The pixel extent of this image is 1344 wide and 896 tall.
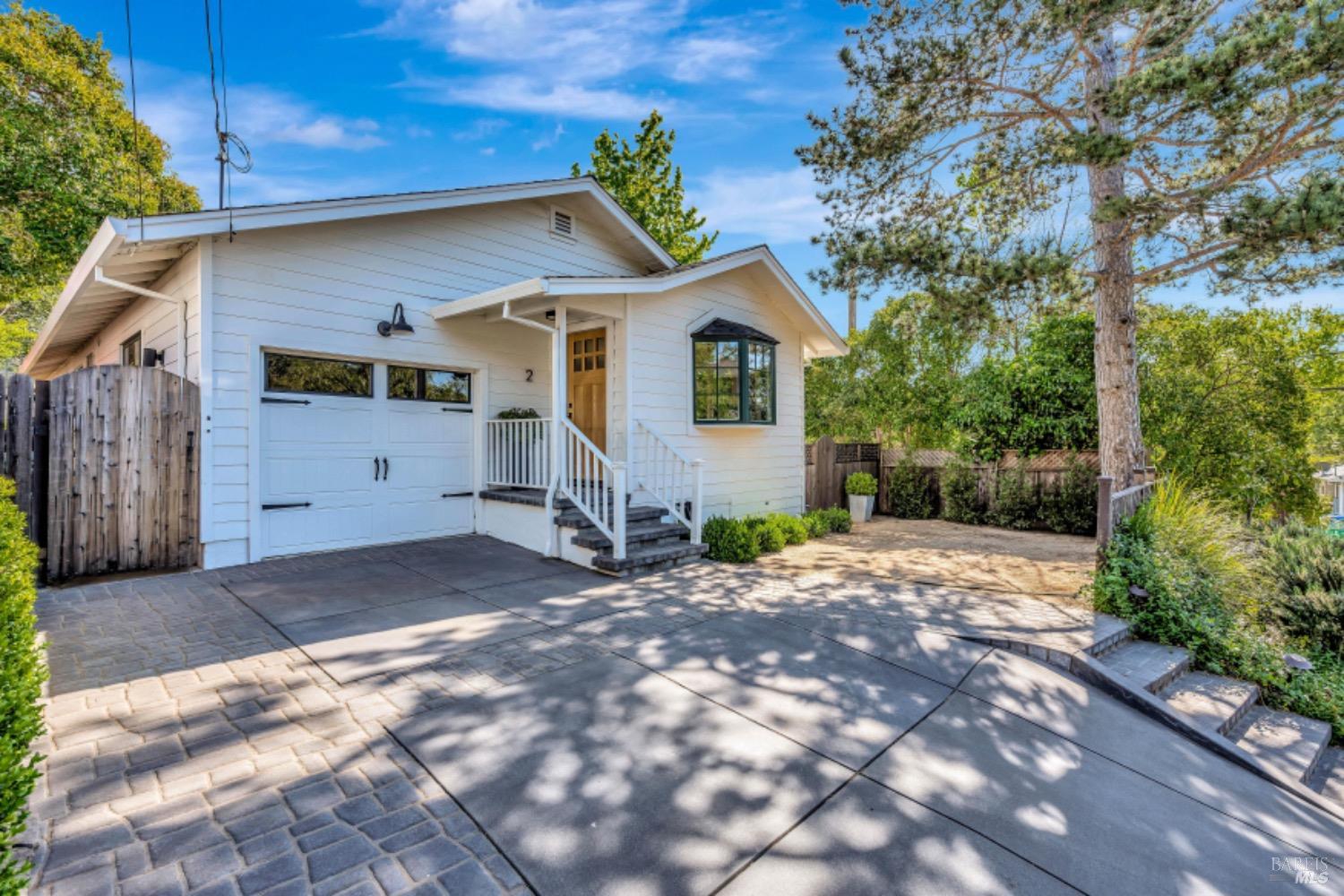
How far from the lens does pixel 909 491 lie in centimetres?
1188

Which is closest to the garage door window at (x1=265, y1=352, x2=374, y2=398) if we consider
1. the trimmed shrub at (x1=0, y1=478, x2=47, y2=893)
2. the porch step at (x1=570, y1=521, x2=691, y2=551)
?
the porch step at (x1=570, y1=521, x2=691, y2=551)

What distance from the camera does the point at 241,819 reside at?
2.09m

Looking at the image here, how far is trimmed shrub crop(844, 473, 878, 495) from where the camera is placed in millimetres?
11344

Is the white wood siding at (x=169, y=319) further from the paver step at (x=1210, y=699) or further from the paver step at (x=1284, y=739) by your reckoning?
the paver step at (x=1284, y=739)

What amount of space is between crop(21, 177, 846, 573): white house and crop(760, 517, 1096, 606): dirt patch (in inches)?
59.6

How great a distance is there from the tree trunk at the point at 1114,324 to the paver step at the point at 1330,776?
12.4 feet

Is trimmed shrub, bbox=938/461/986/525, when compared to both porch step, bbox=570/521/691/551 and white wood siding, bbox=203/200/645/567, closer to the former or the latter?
porch step, bbox=570/521/691/551

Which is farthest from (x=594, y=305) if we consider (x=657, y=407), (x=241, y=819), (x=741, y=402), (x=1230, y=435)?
(x=1230, y=435)

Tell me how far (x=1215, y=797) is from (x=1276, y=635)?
153 inches

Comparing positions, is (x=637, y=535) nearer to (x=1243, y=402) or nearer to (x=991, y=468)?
(x=991, y=468)

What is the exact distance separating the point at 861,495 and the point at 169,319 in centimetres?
1074

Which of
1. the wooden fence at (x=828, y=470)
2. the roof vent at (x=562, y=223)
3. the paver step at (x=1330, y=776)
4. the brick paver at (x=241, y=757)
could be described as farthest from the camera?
the wooden fence at (x=828, y=470)

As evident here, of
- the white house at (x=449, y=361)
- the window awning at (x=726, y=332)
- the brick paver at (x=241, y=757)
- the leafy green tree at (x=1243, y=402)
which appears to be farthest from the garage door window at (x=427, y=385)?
the leafy green tree at (x=1243, y=402)

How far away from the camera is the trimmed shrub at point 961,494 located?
424 inches
